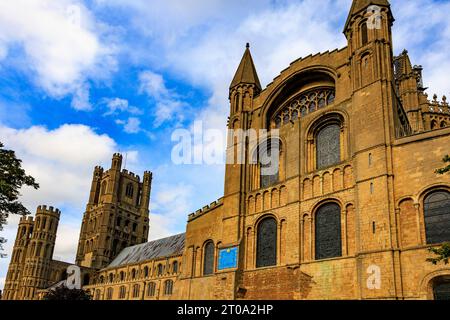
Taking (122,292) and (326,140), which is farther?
(122,292)

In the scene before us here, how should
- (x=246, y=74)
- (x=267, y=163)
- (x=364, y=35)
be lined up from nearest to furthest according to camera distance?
1. (x=364, y=35)
2. (x=267, y=163)
3. (x=246, y=74)

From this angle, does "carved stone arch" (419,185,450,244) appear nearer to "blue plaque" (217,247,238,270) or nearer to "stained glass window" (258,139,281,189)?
"stained glass window" (258,139,281,189)

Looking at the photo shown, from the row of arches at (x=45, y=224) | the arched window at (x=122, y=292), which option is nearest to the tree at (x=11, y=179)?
the arched window at (x=122, y=292)

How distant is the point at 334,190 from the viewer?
26.7 metres

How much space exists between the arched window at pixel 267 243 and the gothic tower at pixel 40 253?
75.1m

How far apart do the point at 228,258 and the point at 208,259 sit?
4.10m

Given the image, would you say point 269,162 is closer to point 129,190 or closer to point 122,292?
point 122,292

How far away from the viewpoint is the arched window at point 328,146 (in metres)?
28.8

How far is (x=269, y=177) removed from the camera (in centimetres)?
3225

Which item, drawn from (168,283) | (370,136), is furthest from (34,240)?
(370,136)

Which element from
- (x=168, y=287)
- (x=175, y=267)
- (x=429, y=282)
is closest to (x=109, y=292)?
(x=175, y=267)

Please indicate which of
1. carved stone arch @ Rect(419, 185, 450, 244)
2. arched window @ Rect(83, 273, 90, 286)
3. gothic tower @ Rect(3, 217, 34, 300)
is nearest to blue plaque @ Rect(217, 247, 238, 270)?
carved stone arch @ Rect(419, 185, 450, 244)

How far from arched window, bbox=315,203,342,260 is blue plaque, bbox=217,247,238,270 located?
21.0ft
